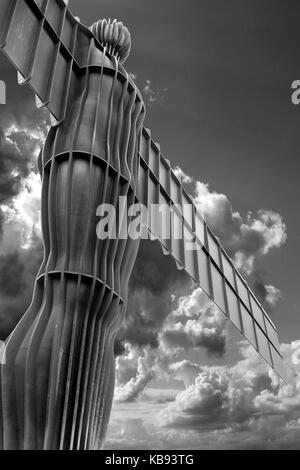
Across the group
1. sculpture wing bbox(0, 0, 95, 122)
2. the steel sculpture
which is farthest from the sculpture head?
sculpture wing bbox(0, 0, 95, 122)

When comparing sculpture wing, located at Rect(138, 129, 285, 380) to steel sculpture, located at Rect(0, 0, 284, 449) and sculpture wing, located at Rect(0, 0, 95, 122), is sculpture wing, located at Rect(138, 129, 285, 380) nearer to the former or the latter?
steel sculpture, located at Rect(0, 0, 284, 449)

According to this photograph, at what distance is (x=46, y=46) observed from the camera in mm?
14547

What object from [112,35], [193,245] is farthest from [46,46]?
[193,245]

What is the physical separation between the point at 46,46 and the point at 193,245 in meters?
9.90

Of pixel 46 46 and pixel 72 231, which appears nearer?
pixel 72 231

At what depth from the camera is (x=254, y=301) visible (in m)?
27.0

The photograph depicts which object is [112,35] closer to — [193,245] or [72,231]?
[72,231]

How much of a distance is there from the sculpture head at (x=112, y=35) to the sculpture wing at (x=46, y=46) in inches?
27.2

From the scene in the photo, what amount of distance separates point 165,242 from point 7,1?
9508 millimetres

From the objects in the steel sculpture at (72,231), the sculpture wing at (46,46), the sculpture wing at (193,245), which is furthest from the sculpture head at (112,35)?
the sculpture wing at (193,245)

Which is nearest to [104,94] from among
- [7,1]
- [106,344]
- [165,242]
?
[7,1]

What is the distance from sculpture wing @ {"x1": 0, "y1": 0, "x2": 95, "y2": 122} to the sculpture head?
27.2 inches

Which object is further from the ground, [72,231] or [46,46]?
[46,46]
